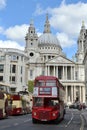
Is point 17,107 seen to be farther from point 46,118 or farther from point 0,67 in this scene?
point 0,67

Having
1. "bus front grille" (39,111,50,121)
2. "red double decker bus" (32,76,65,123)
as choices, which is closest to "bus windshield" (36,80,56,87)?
"red double decker bus" (32,76,65,123)

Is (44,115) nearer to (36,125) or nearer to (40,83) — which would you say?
(36,125)

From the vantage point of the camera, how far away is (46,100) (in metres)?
39.4

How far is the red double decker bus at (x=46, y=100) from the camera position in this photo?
127 feet

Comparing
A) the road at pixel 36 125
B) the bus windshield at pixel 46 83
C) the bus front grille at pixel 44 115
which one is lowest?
the road at pixel 36 125

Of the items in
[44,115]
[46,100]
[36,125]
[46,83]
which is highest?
[46,83]

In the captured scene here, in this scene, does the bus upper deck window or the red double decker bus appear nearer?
the red double decker bus

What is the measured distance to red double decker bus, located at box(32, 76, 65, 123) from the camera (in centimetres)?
3872

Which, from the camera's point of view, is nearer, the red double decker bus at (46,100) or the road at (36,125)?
the road at (36,125)

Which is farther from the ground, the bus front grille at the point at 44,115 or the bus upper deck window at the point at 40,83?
the bus upper deck window at the point at 40,83

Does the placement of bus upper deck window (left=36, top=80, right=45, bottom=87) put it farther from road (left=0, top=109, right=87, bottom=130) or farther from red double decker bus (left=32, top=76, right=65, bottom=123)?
road (left=0, top=109, right=87, bottom=130)

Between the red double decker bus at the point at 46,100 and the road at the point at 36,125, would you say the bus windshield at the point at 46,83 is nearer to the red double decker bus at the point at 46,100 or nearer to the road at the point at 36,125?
the red double decker bus at the point at 46,100

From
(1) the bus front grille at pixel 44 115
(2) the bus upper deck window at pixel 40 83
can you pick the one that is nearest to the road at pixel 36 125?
(1) the bus front grille at pixel 44 115

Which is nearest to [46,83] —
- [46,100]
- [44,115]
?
[46,100]
